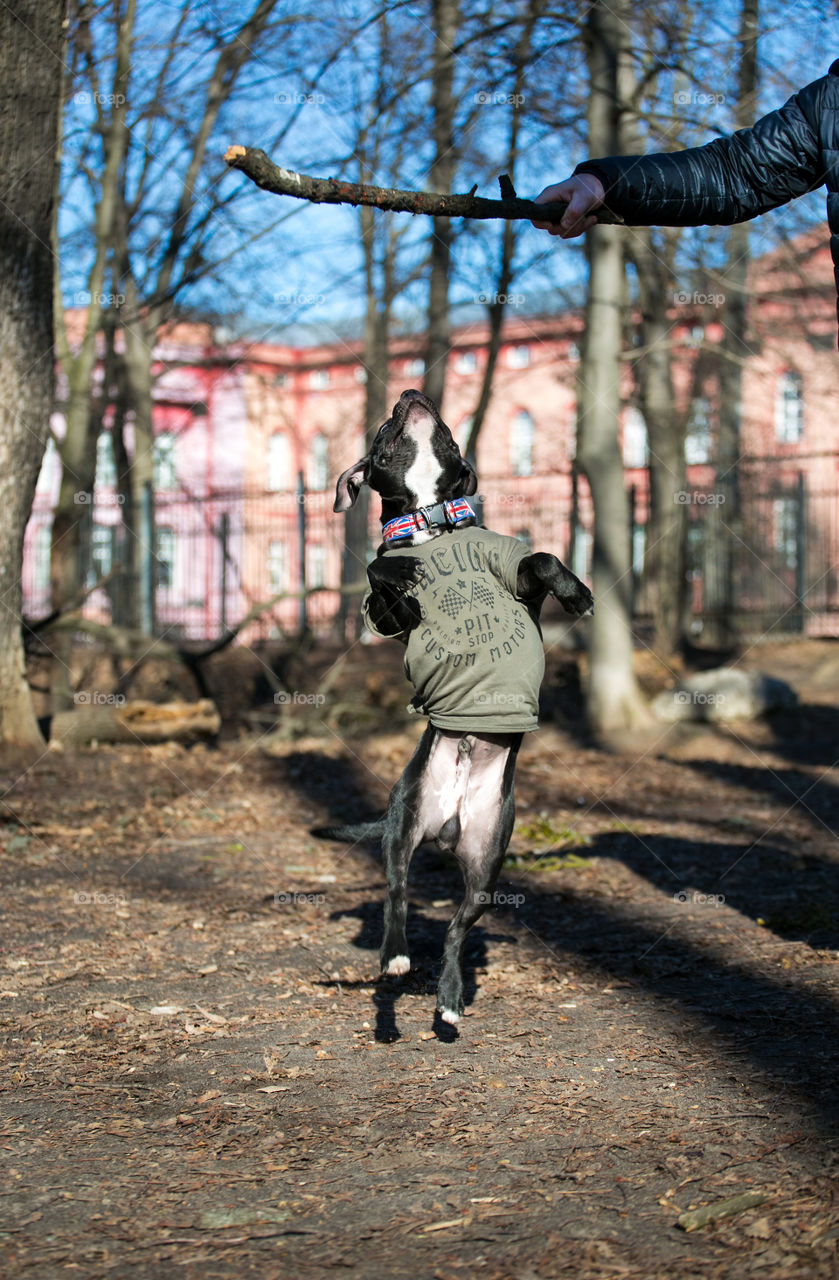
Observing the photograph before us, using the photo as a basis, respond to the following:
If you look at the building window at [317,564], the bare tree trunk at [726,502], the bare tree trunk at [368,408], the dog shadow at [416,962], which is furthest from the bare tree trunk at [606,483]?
the building window at [317,564]

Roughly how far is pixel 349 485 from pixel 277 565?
531 inches

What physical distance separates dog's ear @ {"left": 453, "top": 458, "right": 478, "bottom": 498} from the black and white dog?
5 centimetres

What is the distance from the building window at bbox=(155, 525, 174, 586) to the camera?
689 inches

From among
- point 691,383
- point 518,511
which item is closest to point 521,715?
point 518,511

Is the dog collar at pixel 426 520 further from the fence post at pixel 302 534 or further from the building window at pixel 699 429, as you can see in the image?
the building window at pixel 699 429

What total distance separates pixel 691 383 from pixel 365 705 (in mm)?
11854

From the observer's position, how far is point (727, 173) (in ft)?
11.1

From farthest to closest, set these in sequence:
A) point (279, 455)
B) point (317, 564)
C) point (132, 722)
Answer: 1. point (279, 455)
2. point (317, 564)
3. point (132, 722)

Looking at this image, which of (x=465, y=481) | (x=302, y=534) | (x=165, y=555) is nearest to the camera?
(x=465, y=481)

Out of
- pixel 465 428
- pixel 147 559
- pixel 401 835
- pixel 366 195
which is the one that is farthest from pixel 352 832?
pixel 465 428

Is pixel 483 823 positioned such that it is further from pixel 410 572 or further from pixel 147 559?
pixel 147 559

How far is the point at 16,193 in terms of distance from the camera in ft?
23.3

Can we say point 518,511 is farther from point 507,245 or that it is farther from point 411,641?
point 411,641

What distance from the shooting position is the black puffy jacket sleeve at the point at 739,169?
3303mm
